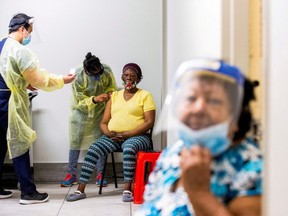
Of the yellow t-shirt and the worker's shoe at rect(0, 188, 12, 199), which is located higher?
the yellow t-shirt

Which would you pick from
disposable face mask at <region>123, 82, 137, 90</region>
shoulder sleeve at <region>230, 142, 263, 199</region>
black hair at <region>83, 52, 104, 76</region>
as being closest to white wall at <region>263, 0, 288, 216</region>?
shoulder sleeve at <region>230, 142, 263, 199</region>

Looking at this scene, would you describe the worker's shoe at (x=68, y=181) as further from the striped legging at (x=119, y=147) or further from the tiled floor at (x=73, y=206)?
the striped legging at (x=119, y=147)

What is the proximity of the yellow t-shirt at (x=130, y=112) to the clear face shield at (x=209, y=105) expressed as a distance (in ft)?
10.3

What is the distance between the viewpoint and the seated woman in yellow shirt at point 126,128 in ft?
12.2

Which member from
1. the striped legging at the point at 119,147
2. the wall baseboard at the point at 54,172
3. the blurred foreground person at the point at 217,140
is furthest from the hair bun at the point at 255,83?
the wall baseboard at the point at 54,172

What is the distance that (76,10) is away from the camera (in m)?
4.36

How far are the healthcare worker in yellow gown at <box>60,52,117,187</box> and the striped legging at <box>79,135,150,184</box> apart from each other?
1.01 feet

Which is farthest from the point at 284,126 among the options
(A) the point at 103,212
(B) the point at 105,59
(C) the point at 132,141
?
(B) the point at 105,59

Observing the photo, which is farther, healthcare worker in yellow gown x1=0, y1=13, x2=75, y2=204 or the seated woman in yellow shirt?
the seated woman in yellow shirt

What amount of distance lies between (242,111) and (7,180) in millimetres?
3770

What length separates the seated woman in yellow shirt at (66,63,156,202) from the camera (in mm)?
3727

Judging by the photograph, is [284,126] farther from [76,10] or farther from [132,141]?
[76,10]

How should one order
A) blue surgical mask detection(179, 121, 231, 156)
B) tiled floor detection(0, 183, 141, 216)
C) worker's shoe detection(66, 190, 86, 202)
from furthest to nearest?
worker's shoe detection(66, 190, 86, 202) < tiled floor detection(0, 183, 141, 216) < blue surgical mask detection(179, 121, 231, 156)

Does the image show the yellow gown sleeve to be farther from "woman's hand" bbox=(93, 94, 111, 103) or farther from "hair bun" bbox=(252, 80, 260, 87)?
"hair bun" bbox=(252, 80, 260, 87)
